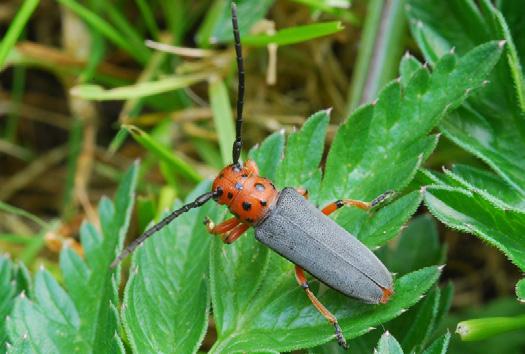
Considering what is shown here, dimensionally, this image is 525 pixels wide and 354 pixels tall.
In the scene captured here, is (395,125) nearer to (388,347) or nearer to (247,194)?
(247,194)

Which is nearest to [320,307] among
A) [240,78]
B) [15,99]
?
[240,78]

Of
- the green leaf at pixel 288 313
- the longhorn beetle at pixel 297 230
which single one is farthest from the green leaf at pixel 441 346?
the longhorn beetle at pixel 297 230

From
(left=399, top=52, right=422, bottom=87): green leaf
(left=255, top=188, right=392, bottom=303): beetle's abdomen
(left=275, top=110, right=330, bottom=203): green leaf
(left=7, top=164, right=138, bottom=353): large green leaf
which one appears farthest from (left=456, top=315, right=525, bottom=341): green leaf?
(left=7, top=164, right=138, bottom=353): large green leaf

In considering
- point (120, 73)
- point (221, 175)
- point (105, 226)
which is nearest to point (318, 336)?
point (221, 175)

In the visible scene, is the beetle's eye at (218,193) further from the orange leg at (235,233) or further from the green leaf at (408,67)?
the green leaf at (408,67)

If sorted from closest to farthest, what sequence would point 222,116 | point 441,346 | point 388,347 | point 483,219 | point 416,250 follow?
1. point 388,347
2. point 441,346
3. point 483,219
4. point 416,250
5. point 222,116
